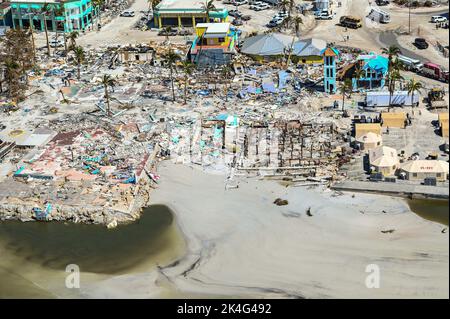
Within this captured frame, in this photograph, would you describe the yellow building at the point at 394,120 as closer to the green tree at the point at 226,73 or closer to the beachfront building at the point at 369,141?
the beachfront building at the point at 369,141

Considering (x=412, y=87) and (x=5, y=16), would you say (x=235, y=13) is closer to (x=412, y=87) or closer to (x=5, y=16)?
(x=5, y=16)

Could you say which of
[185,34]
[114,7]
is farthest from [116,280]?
[114,7]

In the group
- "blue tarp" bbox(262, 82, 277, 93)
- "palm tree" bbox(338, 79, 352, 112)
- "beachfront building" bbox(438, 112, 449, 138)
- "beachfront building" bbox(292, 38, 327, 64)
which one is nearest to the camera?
"beachfront building" bbox(438, 112, 449, 138)

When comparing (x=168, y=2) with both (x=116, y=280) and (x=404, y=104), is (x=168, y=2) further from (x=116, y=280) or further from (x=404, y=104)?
(x=116, y=280)

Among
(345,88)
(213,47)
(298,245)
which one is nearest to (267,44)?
(213,47)

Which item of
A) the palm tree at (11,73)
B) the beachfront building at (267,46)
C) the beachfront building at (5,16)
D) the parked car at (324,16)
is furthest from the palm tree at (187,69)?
the beachfront building at (5,16)

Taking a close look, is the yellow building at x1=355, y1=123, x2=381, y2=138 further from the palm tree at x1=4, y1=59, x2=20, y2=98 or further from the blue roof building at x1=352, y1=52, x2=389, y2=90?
the palm tree at x1=4, y1=59, x2=20, y2=98

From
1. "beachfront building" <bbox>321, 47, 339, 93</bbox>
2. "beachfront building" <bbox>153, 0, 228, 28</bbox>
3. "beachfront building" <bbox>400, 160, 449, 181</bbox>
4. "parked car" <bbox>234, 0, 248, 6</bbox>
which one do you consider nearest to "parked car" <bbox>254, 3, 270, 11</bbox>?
"parked car" <bbox>234, 0, 248, 6</bbox>
